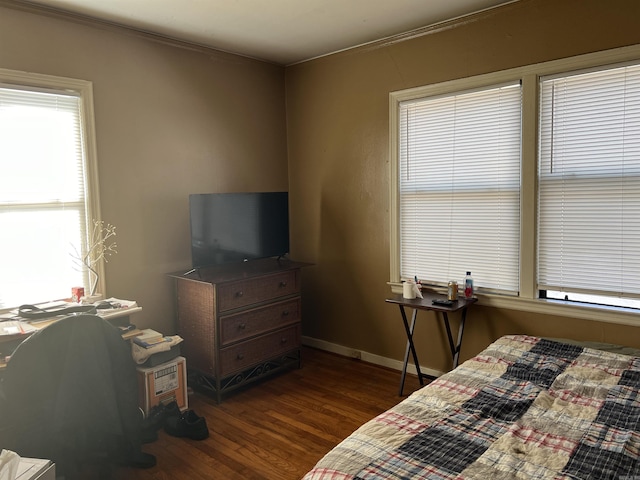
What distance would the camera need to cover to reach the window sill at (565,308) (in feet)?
9.10

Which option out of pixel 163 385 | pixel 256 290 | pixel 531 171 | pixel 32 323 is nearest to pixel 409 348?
pixel 256 290

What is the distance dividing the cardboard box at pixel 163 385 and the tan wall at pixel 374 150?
157 cm

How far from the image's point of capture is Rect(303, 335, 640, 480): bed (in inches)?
56.9

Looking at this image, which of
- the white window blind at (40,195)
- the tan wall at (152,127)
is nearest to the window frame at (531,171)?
the tan wall at (152,127)

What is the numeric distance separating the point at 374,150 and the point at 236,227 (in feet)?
4.23

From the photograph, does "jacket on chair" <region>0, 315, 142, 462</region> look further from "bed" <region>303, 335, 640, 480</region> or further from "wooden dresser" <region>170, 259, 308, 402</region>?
"bed" <region>303, 335, 640, 480</region>

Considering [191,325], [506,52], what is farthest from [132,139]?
[506,52]

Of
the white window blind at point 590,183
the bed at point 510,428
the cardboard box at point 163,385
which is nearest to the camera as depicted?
the bed at point 510,428

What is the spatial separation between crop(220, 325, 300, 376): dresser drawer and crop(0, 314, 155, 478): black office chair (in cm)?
112

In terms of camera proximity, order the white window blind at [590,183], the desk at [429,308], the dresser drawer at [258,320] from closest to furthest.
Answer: the white window blind at [590,183]
the desk at [429,308]
the dresser drawer at [258,320]

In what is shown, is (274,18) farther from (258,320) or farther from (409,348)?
(409,348)

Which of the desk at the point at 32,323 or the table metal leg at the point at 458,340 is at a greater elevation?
the desk at the point at 32,323

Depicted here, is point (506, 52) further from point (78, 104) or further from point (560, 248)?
point (78, 104)

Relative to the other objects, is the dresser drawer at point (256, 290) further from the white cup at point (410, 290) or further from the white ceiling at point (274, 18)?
the white ceiling at point (274, 18)
